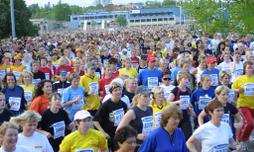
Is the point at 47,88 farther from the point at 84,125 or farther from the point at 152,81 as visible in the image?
the point at 152,81

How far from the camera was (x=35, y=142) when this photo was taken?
733 cm

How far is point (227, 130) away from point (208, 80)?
128 inches

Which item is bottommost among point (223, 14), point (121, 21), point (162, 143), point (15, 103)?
point (121, 21)

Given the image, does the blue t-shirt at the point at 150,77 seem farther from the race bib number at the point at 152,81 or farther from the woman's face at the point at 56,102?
the woman's face at the point at 56,102

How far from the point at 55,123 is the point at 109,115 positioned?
98cm

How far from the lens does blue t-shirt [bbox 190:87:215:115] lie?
35.9ft

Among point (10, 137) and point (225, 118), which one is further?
point (225, 118)

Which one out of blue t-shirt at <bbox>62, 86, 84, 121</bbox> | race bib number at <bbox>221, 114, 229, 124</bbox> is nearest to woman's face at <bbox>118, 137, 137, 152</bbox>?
race bib number at <bbox>221, 114, 229, 124</bbox>

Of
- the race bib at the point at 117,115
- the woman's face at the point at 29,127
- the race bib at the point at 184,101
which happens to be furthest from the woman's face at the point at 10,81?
the woman's face at the point at 29,127

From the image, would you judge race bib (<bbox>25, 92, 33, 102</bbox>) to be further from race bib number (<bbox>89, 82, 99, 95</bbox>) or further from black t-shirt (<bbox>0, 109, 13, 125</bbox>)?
black t-shirt (<bbox>0, 109, 13, 125</bbox>)

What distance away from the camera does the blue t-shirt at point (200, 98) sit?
10930 millimetres

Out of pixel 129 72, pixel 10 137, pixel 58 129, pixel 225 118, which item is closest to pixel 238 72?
pixel 129 72

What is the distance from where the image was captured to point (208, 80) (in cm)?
1096

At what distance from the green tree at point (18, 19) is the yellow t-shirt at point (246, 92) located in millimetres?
39269
